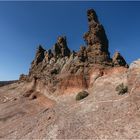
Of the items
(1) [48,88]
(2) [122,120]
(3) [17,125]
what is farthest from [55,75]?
(2) [122,120]

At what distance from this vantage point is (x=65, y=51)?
68375mm

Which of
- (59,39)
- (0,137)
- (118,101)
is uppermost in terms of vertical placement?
(59,39)

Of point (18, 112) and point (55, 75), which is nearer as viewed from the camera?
point (18, 112)

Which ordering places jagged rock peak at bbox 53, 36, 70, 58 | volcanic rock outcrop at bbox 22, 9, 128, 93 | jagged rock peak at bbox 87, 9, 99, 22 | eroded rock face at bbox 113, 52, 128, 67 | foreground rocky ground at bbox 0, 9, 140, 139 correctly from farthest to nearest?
1. jagged rock peak at bbox 53, 36, 70, 58
2. jagged rock peak at bbox 87, 9, 99, 22
3. eroded rock face at bbox 113, 52, 128, 67
4. volcanic rock outcrop at bbox 22, 9, 128, 93
5. foreground rocky ground at bbox 0, 9, 140, 139

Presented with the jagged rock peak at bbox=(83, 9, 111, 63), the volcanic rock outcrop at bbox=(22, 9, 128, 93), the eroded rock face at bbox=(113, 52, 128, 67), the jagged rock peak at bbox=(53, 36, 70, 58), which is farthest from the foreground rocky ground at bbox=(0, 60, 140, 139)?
the jagged rock peak at bbox=(53, 36, 70, 58)

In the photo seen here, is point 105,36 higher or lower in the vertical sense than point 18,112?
higher

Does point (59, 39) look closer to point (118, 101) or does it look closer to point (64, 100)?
point (64, 100)

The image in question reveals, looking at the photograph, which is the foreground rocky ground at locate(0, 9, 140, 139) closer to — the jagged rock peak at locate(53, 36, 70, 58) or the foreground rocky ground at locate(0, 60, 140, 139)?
the foreground rocky ground at locate(0, 60, 140, 139)

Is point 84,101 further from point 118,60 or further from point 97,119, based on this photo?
point 118,60

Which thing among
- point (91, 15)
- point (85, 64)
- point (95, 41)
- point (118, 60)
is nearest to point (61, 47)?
point (91, 15)

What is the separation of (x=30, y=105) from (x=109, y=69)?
1640cm

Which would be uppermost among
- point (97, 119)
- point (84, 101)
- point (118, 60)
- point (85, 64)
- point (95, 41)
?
point (95, 41)

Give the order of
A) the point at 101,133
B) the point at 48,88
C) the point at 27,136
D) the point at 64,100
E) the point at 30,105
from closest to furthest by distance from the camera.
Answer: the point at 101,133 < the point at 27,136 < the point at 64,100 < the point at 30,105 < the point at 48,88

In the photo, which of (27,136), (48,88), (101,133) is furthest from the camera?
(48,88)
